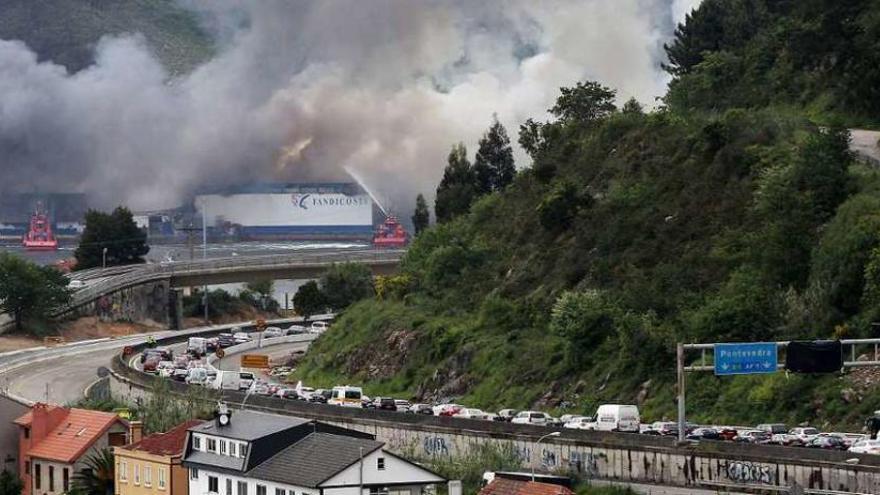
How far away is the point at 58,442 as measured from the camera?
327ft

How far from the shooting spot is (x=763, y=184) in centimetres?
11194

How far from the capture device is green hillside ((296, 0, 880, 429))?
326ft

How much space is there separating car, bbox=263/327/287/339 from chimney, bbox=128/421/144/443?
64025mm

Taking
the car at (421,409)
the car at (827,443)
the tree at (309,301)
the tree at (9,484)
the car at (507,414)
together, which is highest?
the tree at (309,301)

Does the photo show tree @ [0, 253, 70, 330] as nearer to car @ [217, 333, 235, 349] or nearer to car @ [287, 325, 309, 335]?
car @ [217, 333, 235, 349]

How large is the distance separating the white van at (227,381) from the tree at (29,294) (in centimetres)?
5071

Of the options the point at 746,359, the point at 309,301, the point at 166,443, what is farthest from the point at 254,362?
the point at 746,359

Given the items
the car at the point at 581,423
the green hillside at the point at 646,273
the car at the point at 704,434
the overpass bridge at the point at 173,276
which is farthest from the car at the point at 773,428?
the overpass bridge at the point at 173,276

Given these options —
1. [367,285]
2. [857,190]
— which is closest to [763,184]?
[857,190]

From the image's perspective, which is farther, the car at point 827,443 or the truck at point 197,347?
the truck at point 197,347

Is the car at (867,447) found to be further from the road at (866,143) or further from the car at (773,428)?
the road at (866,143)

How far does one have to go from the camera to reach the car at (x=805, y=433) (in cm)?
8312

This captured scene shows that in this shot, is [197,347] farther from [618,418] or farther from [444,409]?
[618,418]

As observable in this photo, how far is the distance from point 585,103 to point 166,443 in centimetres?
6955
